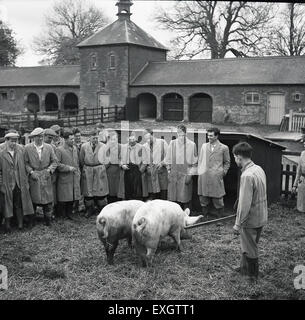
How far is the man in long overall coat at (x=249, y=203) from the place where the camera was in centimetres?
598

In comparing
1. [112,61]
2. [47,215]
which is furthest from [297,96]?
[47,215]

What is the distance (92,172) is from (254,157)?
3.71m

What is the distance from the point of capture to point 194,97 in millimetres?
33406

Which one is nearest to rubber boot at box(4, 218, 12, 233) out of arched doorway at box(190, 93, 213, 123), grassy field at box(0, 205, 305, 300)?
grassy field at box(0, 205, 305, 300)

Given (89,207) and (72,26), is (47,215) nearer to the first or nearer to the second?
(89,207)

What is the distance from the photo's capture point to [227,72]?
3241 centimetres

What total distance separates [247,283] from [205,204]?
3.72 meters

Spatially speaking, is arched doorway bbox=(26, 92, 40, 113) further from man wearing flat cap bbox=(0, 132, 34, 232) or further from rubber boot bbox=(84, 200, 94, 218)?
man wearing flat cap bbox=(0, 132, 34, 232)

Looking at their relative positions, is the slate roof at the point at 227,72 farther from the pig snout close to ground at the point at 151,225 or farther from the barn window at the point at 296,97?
→ the pig snout close to ground at the point at 151,225

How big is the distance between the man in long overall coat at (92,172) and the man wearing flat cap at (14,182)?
1.43 m

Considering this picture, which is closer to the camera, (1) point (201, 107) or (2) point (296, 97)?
(2) point (296, 97)

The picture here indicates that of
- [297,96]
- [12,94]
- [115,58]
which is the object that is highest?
[115,58]
